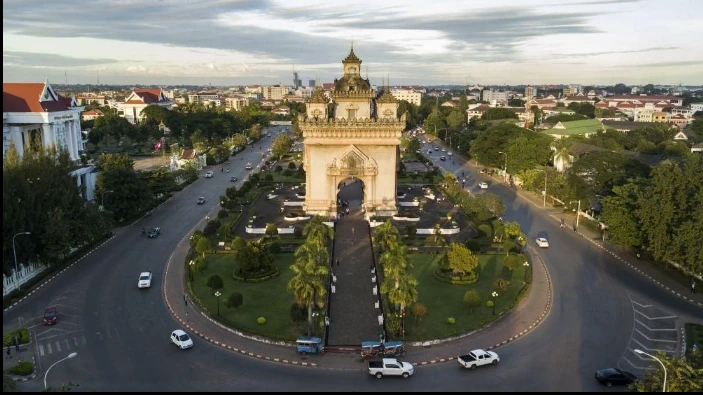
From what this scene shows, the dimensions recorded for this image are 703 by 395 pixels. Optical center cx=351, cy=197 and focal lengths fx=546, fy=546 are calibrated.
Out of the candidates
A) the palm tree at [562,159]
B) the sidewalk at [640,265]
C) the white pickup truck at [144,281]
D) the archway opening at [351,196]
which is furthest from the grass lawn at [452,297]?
the palm tree at [562,159]

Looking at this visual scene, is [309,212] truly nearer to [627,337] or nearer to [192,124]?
[627,337]

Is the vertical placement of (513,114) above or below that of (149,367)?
above

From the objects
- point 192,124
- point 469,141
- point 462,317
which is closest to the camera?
point 462,317

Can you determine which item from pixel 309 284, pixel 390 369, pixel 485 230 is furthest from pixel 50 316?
pixel 485 230

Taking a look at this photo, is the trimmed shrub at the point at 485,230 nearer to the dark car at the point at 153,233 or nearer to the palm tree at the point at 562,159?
the palm tree at the point at 562,159

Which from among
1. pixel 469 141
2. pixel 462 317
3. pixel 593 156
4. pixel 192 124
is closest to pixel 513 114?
pixel 469 141

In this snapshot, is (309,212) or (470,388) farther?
(309,212)
